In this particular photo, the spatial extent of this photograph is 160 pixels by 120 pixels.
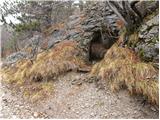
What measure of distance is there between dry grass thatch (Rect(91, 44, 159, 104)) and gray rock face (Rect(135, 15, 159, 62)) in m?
0.23

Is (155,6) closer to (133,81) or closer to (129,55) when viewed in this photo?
(129,55)

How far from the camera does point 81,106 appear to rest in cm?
656

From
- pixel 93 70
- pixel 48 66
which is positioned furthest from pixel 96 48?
pixel 48 66

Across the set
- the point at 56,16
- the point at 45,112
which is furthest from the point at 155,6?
the point at 56,16

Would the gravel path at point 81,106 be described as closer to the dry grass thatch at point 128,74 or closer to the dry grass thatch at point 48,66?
the dry grass thatch at point 128,74

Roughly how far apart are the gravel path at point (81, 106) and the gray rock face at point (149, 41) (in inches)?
43.6

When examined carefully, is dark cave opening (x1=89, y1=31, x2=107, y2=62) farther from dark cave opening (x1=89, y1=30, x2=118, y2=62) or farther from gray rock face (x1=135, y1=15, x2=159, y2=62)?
gray rock face (x1=135, y1=15, x2=159, y2=62)

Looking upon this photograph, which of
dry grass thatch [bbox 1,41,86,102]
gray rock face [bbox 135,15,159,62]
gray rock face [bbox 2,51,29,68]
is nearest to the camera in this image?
gray rock face [bbox 135,15,159,62]

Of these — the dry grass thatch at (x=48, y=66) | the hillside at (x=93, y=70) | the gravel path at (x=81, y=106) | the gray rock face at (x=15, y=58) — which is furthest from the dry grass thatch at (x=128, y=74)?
the gray rock face at (x=15, y=58)

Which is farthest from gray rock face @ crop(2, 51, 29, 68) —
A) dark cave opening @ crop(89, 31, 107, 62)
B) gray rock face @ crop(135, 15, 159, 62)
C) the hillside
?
gray rock face @ crop(135, 15, 159, 62)

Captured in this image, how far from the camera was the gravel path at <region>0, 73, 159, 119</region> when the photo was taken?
Result: 20.3 ft

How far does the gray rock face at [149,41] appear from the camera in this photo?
269 inches

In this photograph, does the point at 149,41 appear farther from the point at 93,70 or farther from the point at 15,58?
the point at 15,58

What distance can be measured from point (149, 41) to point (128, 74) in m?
1.04
